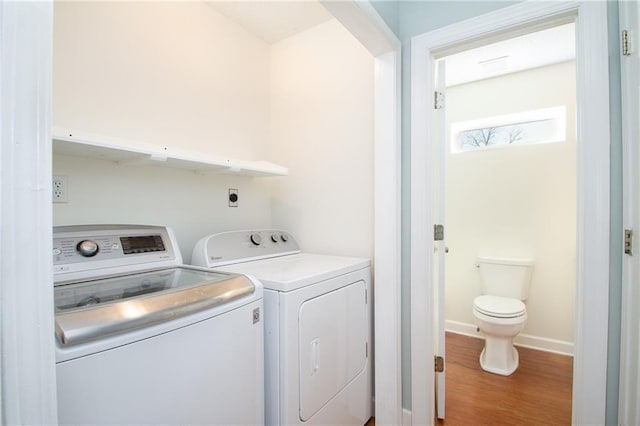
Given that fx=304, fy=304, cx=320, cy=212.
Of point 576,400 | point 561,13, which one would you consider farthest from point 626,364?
point 561,13

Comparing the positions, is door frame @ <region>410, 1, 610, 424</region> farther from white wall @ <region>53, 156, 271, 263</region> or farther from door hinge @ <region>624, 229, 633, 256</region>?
white wall @ <region>53, 156, 271, 263</region>

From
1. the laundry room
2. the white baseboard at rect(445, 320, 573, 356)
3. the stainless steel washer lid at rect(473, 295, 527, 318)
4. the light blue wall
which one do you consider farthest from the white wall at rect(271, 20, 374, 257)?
the white baseboard at rect(445, 320, 573, 356)

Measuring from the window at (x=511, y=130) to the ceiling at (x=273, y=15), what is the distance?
1.80 meters

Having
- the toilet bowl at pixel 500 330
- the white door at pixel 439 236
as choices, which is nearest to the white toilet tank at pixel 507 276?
the toilet bowl at pixel 500 330

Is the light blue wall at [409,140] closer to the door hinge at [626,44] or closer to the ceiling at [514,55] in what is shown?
the door hinge at [626,44]

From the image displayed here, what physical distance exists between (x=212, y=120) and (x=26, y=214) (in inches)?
65.7

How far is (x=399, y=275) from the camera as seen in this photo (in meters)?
1.63

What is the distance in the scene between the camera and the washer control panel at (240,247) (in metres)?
1.56

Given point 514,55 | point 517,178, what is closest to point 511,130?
point 517,178

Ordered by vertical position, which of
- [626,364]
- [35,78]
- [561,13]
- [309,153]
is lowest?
[626,364]

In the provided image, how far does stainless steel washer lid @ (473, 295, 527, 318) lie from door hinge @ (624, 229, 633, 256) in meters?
1.32

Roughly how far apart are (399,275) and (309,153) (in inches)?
41.8

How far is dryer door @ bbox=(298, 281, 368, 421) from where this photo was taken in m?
1.28

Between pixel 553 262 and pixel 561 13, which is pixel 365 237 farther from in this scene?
pixel 553 262
